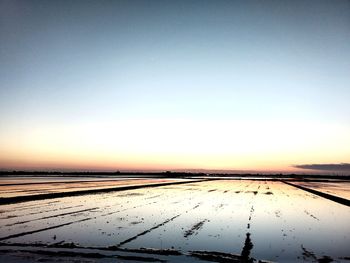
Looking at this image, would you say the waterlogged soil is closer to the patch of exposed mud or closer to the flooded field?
the flooded field

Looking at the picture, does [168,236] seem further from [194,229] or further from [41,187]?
[41,187]

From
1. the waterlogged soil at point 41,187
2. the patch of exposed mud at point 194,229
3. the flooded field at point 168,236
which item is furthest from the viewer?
the waterlogged soil at point 41,187

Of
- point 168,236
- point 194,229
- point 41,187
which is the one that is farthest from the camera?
point 41,187

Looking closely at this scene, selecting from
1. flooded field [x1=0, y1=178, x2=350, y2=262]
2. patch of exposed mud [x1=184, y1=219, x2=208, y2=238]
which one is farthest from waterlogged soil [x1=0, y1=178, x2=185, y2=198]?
patch of exposed mud [x1=184, y1=219, x2=208, y2=238]

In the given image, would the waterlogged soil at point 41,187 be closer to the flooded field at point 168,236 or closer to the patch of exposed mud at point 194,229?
the flooded field at point 168,236

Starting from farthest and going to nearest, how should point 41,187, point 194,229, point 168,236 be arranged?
point 41,187
point 194,229
point 168,236

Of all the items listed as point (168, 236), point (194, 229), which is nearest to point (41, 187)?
point (194, 229)

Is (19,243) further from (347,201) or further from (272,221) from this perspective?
(347,201)

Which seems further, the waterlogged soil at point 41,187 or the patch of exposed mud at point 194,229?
the waterlogged soil at point 41,187

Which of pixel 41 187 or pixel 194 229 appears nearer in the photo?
pixel 194 229

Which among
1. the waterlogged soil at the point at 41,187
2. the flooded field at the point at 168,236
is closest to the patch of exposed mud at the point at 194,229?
the flooded field at the point at 168,236

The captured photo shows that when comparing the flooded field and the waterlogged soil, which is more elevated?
the waterlogged soil

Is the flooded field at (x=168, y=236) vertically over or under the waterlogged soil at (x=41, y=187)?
under
